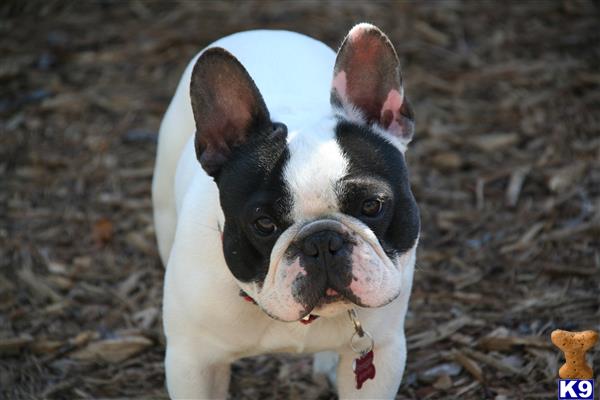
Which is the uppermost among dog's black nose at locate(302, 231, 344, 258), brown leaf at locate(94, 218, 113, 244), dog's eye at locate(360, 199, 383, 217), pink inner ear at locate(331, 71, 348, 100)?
pink inner ear at locate(331, 71, 348, 100)

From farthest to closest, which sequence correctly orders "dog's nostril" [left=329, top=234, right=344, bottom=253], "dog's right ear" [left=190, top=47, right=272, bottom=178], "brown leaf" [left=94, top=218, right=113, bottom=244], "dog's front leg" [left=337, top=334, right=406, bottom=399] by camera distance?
"brown leaf" [left=94, top=218, right=113, bottom=244] → "dog's front leg" [left=337, top=334, right=406, bottom=399] → "dog's right ear" [left=190, top=47, right=272, bottom=178] → "dog's nostril" [left=329, top=234, right=344, bottom=253]

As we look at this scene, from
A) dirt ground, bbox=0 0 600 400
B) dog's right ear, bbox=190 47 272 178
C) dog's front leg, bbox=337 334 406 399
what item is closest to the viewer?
dog's right ear, bbox=190 47 272 178

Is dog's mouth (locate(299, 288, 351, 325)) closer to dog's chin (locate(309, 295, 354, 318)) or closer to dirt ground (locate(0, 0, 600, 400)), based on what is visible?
dog's chin (locate(309, 295, 354, 318))

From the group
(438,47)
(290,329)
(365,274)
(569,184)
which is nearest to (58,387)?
(290,329)

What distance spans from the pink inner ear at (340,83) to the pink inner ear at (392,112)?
0.51ft

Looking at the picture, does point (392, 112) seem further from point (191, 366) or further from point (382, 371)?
point (191, 366)

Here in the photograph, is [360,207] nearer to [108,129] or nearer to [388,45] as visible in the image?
[388,45]

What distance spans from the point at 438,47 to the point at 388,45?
166 inches

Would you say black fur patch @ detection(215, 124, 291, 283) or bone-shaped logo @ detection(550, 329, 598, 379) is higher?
A: black fur patch @ detection(215, 124, 291, 283)

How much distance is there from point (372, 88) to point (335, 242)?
0.71 meters

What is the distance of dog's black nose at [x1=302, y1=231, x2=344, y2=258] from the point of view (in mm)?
3430

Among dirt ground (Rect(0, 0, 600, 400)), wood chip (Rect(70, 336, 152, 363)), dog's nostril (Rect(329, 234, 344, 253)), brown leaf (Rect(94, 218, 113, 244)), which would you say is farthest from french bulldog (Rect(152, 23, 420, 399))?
brown leaf (Rect(94, 218, 113, 244))

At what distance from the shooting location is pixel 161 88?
25.2 ft

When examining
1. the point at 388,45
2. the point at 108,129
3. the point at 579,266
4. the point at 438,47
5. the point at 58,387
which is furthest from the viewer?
the point at 438,47
